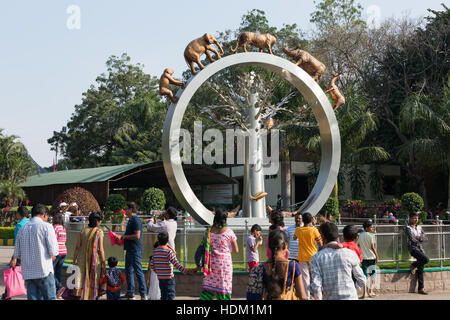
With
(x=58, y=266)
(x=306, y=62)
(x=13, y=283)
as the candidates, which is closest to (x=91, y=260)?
(x=13, y=283)

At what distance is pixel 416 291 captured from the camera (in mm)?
10461

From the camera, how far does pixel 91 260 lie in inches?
284

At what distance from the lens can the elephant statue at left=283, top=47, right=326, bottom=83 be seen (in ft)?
47.4

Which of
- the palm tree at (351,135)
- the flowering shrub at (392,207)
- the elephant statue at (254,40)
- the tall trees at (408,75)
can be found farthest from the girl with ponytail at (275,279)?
the tall trees at (408,75)

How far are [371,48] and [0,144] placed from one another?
834 inches

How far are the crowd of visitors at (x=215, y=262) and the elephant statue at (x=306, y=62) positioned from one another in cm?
631

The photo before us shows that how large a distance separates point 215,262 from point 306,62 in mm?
9692

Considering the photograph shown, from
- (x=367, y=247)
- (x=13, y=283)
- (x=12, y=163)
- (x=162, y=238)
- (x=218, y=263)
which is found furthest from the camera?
(x=12, y=163)

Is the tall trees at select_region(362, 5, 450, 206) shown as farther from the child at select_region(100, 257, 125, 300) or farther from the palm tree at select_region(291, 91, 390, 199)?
the child at select_region(100, 257, 125, 300)

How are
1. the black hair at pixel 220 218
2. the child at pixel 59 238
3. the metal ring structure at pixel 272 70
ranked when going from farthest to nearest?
1. the metal ring structure at pixel 272 70
2. the child at pixel 59 238
3. the black hair at pixel 220 218

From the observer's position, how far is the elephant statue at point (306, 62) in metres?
14.4

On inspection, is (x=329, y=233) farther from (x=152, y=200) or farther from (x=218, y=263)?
(x=152, y=200)

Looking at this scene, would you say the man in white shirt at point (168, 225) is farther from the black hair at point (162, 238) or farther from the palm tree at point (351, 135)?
the palm tree at point (351, 135)

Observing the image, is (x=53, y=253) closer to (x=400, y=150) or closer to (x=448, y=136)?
(x=448, y=136)
